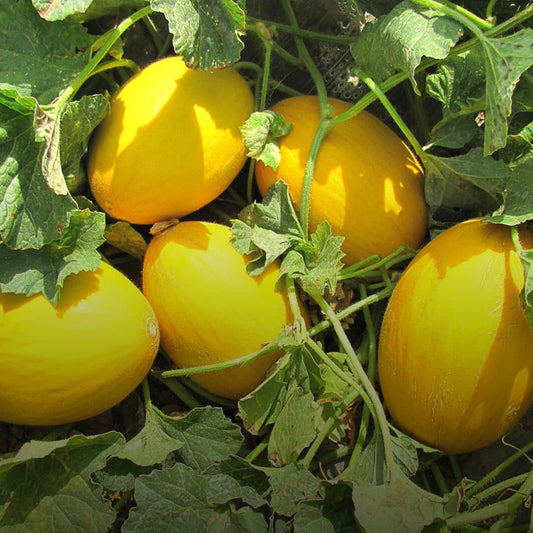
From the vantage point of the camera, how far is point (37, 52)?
1.12 meters

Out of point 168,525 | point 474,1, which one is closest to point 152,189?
point 168,525

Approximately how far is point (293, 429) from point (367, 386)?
129 mm

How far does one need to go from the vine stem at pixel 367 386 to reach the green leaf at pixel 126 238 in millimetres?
328

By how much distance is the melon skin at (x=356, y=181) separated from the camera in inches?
46.3

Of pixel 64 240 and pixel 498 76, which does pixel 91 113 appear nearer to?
pixel 64 240

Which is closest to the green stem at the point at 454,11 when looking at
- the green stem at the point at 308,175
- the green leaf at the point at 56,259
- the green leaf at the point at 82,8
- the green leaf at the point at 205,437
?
the green stem at the point at 308,175

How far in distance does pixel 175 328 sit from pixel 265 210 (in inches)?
9.5

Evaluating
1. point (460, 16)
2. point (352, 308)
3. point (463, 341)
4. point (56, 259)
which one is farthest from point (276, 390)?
point (460, 16)

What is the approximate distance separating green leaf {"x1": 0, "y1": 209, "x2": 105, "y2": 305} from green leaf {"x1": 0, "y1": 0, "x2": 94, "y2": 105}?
0.21 m

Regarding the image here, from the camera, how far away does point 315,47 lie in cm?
138

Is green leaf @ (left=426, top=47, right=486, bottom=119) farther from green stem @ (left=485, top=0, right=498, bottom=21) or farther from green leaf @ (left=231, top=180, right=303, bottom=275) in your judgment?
green leaf @ (left=231, top=180, right=303, bottom=275)

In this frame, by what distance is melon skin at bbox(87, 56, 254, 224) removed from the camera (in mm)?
Result: 1106

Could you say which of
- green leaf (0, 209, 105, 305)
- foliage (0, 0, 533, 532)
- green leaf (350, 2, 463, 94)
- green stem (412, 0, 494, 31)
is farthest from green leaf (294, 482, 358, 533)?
green stem (412, 0, 494, 31)

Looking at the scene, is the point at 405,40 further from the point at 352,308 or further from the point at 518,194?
the point at 352,308
